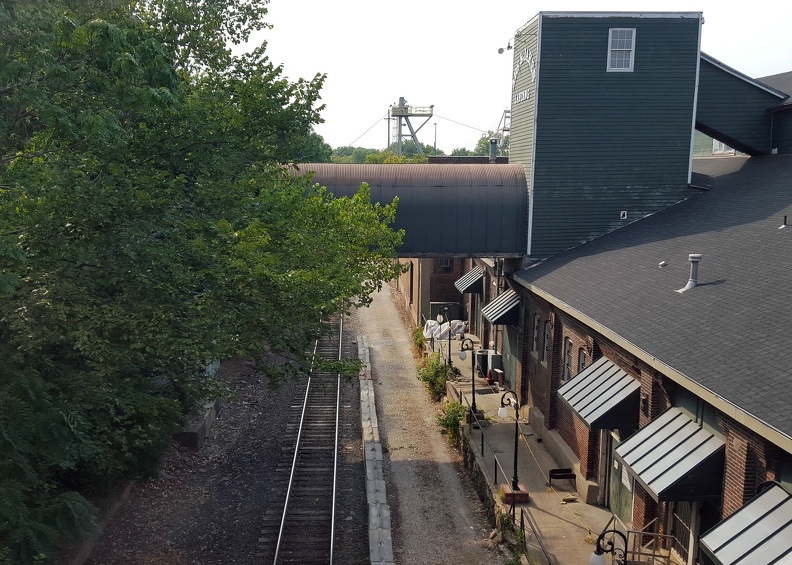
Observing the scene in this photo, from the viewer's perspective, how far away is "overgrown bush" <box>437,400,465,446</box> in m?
22.9

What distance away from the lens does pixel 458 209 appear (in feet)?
82.4

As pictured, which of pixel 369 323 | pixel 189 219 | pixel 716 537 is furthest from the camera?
pixel 369 323

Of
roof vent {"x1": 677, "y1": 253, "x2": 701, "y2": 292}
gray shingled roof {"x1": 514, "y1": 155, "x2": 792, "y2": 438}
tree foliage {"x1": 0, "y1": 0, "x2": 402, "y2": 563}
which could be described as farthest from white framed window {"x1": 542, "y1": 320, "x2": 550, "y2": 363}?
tree foliage {"x1": 0, "y1": 0, "x2": 402, "y2": 563}

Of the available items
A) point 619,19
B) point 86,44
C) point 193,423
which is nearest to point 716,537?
point 86,44

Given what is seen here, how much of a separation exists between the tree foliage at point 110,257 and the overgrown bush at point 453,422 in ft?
25.3

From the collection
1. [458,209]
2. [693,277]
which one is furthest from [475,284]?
[693,277]

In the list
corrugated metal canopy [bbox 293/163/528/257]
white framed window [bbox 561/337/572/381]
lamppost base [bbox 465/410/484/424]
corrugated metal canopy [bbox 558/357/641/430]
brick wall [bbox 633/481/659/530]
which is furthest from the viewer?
corrugated metal canopy [bbox 293/163/528/257]

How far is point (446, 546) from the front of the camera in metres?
16.2

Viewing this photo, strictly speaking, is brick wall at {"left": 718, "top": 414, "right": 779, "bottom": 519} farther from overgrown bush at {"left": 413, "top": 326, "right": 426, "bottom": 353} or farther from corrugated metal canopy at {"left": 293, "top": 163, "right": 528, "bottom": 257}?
overgrown bush at {"left": 413, "top": 326, "right": 426, "bottom": 353}

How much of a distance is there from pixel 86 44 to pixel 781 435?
1061cm

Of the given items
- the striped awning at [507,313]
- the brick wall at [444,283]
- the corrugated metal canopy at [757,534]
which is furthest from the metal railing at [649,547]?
the brick wall at [444,283]

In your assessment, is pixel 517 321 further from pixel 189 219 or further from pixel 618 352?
pixel 189 219

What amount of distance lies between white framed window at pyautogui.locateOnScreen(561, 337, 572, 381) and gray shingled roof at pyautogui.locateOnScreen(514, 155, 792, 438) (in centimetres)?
150

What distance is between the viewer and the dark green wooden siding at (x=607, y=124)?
23875 millimetres
